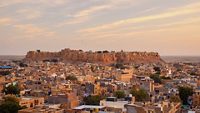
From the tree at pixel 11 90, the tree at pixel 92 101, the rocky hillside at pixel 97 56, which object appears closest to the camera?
the tree at pixel 92 101

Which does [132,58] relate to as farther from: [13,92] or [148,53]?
[13,92]

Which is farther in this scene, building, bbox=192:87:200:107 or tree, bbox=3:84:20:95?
tree, bbox=3:84:20:95

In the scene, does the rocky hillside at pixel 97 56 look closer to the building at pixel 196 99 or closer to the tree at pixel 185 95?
the tree at pixel 185 95

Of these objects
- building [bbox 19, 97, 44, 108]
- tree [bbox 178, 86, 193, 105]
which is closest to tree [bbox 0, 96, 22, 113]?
building [bbox 19, 97, 44, 108]

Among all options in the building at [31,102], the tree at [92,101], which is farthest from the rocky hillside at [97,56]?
the building at [31,102]

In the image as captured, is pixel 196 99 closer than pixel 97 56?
Yes

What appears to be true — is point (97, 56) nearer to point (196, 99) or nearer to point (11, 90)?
point (11, 90)

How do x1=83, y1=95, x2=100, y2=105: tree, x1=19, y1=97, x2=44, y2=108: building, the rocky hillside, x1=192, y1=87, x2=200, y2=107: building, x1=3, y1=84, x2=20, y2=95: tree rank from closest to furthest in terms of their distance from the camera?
1. x1=19, y1=97, x2=44, y2=108: building
2. x1=83, y1=95, x2=100, y2=105: tree
3. x1=192, y1=87, x2=200, y2=107: building
4. x1=3, y1=84, x2=20, y2=95: tree
5. the rocky hillside

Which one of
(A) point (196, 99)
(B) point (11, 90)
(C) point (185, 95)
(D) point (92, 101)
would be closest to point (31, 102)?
(D) point (92, 101)

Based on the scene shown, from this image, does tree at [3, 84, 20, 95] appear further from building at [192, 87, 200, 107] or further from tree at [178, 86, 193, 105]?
building at [192, 87, 200, 107]
